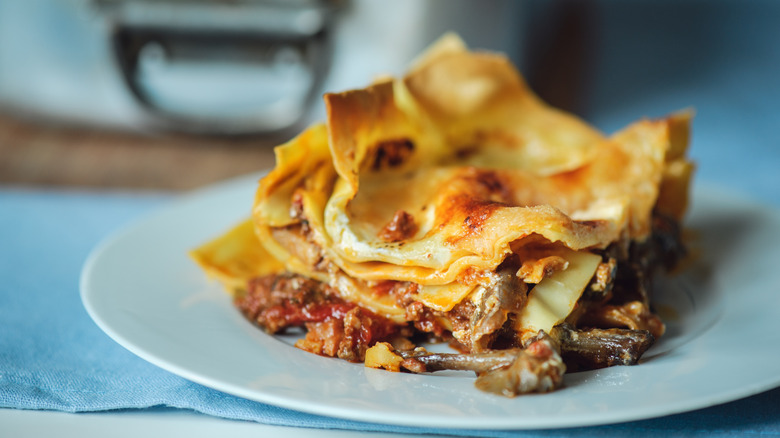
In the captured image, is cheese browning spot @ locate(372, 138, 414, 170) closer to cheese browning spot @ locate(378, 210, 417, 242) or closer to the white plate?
cheese browning spot @ locate(378, 210, 417, 242)

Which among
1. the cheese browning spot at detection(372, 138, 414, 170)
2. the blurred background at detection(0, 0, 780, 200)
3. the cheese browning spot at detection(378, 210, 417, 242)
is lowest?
the blurred background at detection(0, 0, 780, 200)

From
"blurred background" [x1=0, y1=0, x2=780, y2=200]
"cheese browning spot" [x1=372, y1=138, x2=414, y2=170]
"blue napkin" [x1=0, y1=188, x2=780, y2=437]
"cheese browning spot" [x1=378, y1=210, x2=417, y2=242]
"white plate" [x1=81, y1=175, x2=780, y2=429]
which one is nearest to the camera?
"white plate" [x1=81, y1=175, x2=780, y2=429]

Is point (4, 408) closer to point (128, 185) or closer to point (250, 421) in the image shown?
point (250, 421)

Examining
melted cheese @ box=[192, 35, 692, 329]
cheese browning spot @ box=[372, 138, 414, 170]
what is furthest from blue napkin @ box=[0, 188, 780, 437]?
cheese browning spot @ box=[372, 138, 414, 170]

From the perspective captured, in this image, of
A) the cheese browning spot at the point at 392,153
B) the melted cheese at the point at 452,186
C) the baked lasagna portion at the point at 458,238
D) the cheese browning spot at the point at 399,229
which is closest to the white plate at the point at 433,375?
the baked lasagna portion at the point at 458,238

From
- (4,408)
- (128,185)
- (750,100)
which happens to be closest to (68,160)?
(128,185)

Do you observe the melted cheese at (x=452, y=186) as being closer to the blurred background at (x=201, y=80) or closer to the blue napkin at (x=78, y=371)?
the blue napkin at (x=78, y=371)

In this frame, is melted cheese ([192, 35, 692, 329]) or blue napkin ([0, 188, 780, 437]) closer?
blue napkin ([0, 188, 780, 437])
